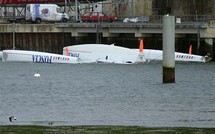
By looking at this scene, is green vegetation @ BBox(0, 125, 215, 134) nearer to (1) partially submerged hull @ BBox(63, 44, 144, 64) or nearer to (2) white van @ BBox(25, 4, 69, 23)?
(1) partially submerged hull @ BBox(63, 44, 144, 64)

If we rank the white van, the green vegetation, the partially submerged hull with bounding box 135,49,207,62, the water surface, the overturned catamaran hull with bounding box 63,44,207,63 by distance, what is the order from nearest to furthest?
the green vegetation → the water surface → the overturned catamaran hull with bounding box 63,44,207,63 → the partially submerged hull with bounding box 135,49,207,62 → the white van

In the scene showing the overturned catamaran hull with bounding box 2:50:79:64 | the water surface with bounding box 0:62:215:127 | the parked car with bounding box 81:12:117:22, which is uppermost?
the parked car with bounding box 81:12:117:22

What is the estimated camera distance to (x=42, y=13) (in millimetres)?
107750

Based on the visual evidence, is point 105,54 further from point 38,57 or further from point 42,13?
point 42,13

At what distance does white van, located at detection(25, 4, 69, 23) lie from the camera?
10706cm

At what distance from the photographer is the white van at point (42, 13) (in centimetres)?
10706

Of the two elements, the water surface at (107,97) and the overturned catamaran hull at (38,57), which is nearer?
the water surface at (107,97)

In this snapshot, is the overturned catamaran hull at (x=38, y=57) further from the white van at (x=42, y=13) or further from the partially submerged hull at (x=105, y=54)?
the white van at (x=42, y=13)

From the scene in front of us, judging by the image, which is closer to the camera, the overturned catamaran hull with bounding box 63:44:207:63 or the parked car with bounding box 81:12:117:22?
the overturned catamaran hull with bounding box 63:44:207:63

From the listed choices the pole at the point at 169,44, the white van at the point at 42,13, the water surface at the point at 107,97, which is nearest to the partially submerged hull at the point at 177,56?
the water surface at the point at 107,97

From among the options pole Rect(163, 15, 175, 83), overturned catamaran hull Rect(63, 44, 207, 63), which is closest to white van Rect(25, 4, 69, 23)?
overturned catamaran hull Rect(63, 44, 207, 63)

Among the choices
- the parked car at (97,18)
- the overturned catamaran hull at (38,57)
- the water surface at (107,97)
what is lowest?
the overturned catamaran hull at (38,57)

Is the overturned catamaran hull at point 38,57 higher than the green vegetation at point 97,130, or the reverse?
the green vegetation at point 97,130

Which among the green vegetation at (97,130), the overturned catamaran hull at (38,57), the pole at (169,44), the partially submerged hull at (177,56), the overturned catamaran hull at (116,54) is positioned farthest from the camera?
the overturned catamaran hull at (38,57)
